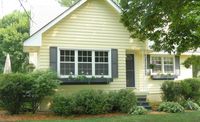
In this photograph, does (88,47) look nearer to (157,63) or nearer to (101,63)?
(101,63)

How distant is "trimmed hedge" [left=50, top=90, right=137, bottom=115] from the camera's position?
44.5 ft

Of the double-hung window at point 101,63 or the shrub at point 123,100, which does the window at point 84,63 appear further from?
the shrub at point 123,100

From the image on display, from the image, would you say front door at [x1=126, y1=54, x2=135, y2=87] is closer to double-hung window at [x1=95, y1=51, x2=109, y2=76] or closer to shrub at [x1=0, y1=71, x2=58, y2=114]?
double-hung window at [x1=95, y1=51, x2=109, y2=76]

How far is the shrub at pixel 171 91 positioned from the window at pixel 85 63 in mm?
3680

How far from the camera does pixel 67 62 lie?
614 inches

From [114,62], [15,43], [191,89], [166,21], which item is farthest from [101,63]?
[15,43]

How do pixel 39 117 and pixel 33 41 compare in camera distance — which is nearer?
pixel 39 117

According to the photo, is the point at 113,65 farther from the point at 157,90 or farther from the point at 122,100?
the point at 157,90

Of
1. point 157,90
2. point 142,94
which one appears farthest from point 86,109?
point 157,90

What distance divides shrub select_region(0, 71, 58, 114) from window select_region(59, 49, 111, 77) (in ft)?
5.30

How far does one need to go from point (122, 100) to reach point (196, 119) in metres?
3.33

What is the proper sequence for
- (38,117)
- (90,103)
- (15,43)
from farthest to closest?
(15,43) → (90,103) → (38,117)

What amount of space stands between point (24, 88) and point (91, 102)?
3.06 meters

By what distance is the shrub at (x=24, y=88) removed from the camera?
13.5 m
